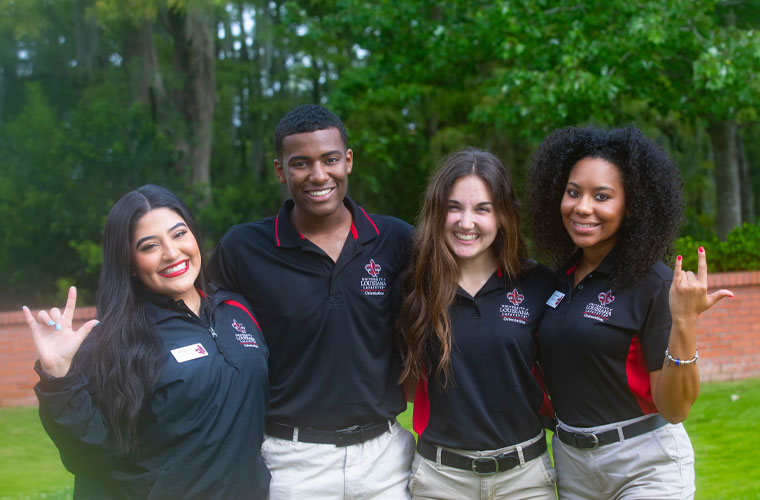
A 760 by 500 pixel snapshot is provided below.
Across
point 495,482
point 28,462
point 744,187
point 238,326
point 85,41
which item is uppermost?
point 85,41

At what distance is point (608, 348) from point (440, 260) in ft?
2.57

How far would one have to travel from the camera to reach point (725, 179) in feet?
38.0

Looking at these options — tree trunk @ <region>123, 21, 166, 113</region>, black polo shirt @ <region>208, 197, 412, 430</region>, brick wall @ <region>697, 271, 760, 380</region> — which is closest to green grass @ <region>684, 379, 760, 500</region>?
brick wall @ <region>697, 271, 760, 380</region>

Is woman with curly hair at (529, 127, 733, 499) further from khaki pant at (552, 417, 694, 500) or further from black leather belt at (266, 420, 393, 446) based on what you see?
black leather belt at (266, 420, 393, 446)

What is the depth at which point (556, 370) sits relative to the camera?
3072 millimetres

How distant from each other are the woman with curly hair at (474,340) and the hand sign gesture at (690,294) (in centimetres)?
69

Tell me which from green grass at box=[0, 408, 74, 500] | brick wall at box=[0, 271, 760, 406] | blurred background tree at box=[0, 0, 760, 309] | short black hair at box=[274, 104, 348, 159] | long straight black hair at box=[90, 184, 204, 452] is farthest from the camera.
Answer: blurred background tree at box=[0, 0, 760, 309]

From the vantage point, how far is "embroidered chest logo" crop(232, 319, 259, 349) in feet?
9.90

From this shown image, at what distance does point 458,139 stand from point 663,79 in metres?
3.84

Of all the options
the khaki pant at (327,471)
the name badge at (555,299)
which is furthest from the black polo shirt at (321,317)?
the name badge at (555,299)

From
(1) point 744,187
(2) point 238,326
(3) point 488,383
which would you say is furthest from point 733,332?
(1) point 744,187

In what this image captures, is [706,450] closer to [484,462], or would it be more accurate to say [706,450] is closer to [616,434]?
Result: [616,434]

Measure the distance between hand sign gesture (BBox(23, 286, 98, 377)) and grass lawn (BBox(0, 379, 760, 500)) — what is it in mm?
3251

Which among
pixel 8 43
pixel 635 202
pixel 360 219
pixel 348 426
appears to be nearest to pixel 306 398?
pixel 348 426
